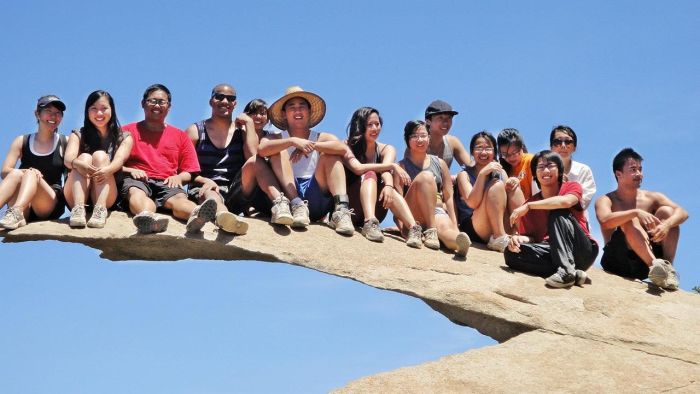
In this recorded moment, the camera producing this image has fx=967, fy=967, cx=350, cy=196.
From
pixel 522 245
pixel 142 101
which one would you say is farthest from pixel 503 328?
pixel 142 101

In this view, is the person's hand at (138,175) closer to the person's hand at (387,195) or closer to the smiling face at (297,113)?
the smiling face at (297,113)

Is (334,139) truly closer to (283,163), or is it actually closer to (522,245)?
(283,163)

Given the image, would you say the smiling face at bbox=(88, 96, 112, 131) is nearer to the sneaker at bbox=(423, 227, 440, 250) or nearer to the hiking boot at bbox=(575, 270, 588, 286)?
the sneaker at bbox=(423, 227, 440, 250)

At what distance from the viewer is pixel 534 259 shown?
9.13 metres

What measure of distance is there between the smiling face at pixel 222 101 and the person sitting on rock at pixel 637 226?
12.4 feet

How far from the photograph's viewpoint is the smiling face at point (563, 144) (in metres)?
9.87

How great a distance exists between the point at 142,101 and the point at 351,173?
2121 mm

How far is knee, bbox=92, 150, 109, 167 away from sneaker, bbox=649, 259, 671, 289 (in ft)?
17.2

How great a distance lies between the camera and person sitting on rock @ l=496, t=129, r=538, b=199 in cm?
976

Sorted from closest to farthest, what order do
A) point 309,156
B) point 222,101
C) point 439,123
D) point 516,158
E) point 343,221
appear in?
point 343,221, point 309,156, point 222,101, point 516,158, point 439,123

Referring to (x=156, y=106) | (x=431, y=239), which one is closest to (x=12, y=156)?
(x=156, y=106)

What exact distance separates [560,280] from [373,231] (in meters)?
1.79

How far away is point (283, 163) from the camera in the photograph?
8969mm

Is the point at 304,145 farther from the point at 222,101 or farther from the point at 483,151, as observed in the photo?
the point at 483,151
